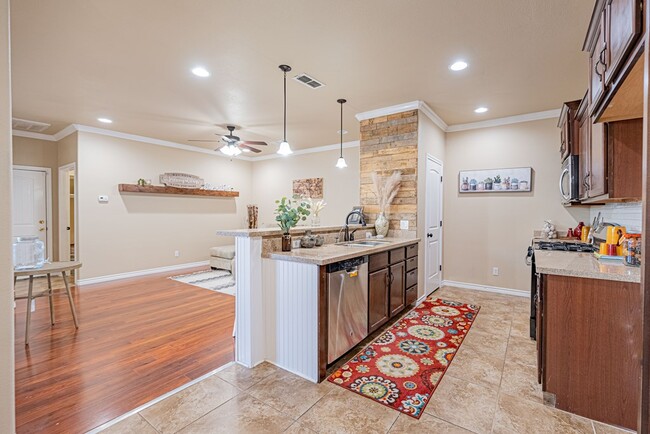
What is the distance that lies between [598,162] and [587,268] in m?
0.96

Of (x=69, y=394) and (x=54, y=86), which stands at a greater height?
(x=54, y=86)

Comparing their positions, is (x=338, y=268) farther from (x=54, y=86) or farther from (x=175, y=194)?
(x=175, y=194)

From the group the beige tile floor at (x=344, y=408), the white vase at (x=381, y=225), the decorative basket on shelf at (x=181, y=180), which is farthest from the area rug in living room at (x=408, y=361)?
Answer: the decorative basket on shelf at (x=181, y=180)

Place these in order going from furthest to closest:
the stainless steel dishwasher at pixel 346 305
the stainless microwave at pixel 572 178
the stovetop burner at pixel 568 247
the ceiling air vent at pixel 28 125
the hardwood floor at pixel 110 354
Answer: the ceiling air vent at pixel 28 125, the stainless microwave at pixel 572 178, the stovetop burner at pixel 568 247, the stainless steel dishwasher at pixel 346 305, the hardwood floor at pixel 110 354

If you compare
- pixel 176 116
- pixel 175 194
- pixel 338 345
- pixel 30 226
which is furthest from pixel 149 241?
pixel 338 345

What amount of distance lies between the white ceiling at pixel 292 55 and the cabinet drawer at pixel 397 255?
6.22ft

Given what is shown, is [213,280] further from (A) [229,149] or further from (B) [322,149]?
(B) [322,149]

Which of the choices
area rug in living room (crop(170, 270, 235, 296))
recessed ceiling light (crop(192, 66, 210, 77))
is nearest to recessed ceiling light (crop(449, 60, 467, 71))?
recessed ceiling light (crop(192, 66, 210, 77))

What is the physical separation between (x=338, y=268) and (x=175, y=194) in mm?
5254

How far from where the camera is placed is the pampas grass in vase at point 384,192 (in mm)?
3920

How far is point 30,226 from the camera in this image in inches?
215

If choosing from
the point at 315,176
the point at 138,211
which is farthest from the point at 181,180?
the point at 315,176

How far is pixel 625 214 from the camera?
104 inches

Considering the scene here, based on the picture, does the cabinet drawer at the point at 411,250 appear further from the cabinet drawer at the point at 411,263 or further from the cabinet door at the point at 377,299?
the cabinet door at the point at 377,299
